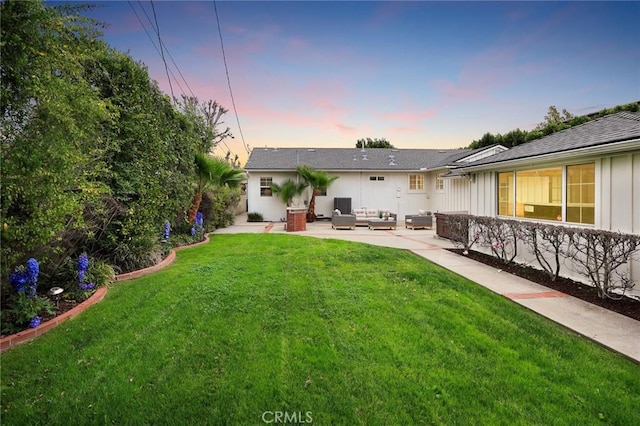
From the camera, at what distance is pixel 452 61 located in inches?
429

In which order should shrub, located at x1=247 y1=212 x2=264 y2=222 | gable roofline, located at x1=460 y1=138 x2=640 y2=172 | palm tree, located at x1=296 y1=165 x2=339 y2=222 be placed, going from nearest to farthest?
gable roofline, located at x1=460 y1=138 x2=640 y2=172
palm tree, located at x1=296 y1=165 x2=339 y2=222
shrub, located at x1=247 y1=212 x2=264 y2=222

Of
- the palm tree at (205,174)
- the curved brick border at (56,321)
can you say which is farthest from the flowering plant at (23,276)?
the palm tree at (205,174)

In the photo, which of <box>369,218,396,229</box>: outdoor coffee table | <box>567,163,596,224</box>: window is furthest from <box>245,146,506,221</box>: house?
<box>567,163,596,224</box>: window

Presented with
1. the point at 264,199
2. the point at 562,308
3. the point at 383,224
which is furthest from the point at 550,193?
the point at 264,199

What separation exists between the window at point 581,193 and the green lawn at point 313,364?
8.77ft

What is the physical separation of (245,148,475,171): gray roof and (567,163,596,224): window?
1161 centimetres

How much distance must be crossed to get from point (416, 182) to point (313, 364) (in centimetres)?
1783

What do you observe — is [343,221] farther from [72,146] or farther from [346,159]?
[72,146]

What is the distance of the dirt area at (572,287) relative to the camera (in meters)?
4.45

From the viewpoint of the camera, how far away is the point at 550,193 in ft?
22.2

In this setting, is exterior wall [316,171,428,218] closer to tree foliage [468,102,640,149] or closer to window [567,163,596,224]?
window [567,163,596,224]

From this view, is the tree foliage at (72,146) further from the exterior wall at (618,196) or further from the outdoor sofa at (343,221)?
the outdoor sofa at (343,221)

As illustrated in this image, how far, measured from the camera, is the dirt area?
4.45 meters

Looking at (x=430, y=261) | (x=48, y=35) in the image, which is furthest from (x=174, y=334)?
(x=430, y=261)
